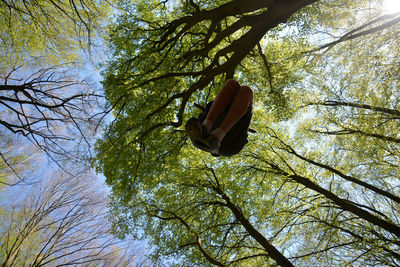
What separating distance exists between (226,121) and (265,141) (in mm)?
5621

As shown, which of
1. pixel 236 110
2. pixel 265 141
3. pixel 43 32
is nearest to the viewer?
pixel 236 110

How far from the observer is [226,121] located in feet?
9.58

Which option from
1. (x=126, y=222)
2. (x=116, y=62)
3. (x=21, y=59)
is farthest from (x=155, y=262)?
(x=21, y=59)

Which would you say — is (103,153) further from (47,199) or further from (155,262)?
(155,262)

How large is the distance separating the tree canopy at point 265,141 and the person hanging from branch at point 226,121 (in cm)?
163

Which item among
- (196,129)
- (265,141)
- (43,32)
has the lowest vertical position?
(196,129)

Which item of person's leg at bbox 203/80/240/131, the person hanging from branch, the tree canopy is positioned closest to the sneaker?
the person hanging from branch

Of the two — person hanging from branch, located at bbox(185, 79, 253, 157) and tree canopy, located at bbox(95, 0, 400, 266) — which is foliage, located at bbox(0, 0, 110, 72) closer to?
tree canopy, located at bbox(95, 0, 400, 266)

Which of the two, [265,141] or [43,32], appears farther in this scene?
[265,141]

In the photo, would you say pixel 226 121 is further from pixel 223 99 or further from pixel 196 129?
pixel 196 129

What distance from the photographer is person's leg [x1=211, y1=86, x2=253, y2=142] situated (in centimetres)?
277

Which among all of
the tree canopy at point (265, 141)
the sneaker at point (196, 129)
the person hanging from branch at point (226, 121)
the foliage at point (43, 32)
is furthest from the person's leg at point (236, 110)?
the foliage at point (43, 32)

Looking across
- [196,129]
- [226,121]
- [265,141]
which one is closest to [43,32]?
[196,129]

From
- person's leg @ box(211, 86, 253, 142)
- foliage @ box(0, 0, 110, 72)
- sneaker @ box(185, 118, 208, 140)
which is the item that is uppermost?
foliage @ box(0, 0, 110, 72)
